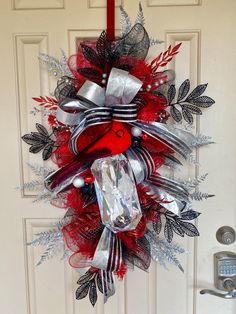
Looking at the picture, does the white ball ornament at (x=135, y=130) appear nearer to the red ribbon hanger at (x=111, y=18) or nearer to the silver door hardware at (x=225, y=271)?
the red ribbon hanger at (x=111, y=18)

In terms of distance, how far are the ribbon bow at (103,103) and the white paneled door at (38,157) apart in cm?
Result: 20

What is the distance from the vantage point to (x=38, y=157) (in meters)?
1.01

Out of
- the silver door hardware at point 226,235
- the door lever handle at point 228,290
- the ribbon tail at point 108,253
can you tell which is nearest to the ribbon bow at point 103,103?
the ribbon tail at point 108,253

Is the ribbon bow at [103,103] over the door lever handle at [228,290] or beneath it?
over

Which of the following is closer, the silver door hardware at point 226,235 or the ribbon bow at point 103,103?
the ribbon bow at point 103,103

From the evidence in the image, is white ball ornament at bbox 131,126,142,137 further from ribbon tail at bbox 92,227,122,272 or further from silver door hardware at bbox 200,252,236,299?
silver door hardware at bbox 200,252,236,299

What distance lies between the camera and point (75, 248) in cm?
93

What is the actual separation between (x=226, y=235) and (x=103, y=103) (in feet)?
1.85

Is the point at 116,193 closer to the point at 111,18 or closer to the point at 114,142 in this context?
the point at 114,142

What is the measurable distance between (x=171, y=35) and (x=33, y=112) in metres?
0.46

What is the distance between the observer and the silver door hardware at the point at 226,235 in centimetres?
101

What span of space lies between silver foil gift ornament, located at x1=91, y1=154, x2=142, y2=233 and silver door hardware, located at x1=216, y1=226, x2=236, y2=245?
332 millimetres

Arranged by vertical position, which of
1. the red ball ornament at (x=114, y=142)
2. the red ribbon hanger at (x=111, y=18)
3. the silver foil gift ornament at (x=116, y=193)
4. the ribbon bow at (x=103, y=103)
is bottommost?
the silver foil gift ornament at (x=116, y=193)

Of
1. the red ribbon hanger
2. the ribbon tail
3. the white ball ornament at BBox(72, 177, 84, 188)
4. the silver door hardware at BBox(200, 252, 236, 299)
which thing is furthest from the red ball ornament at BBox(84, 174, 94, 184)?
the silver door hardware at BBox(200, 252, 236, 299)
